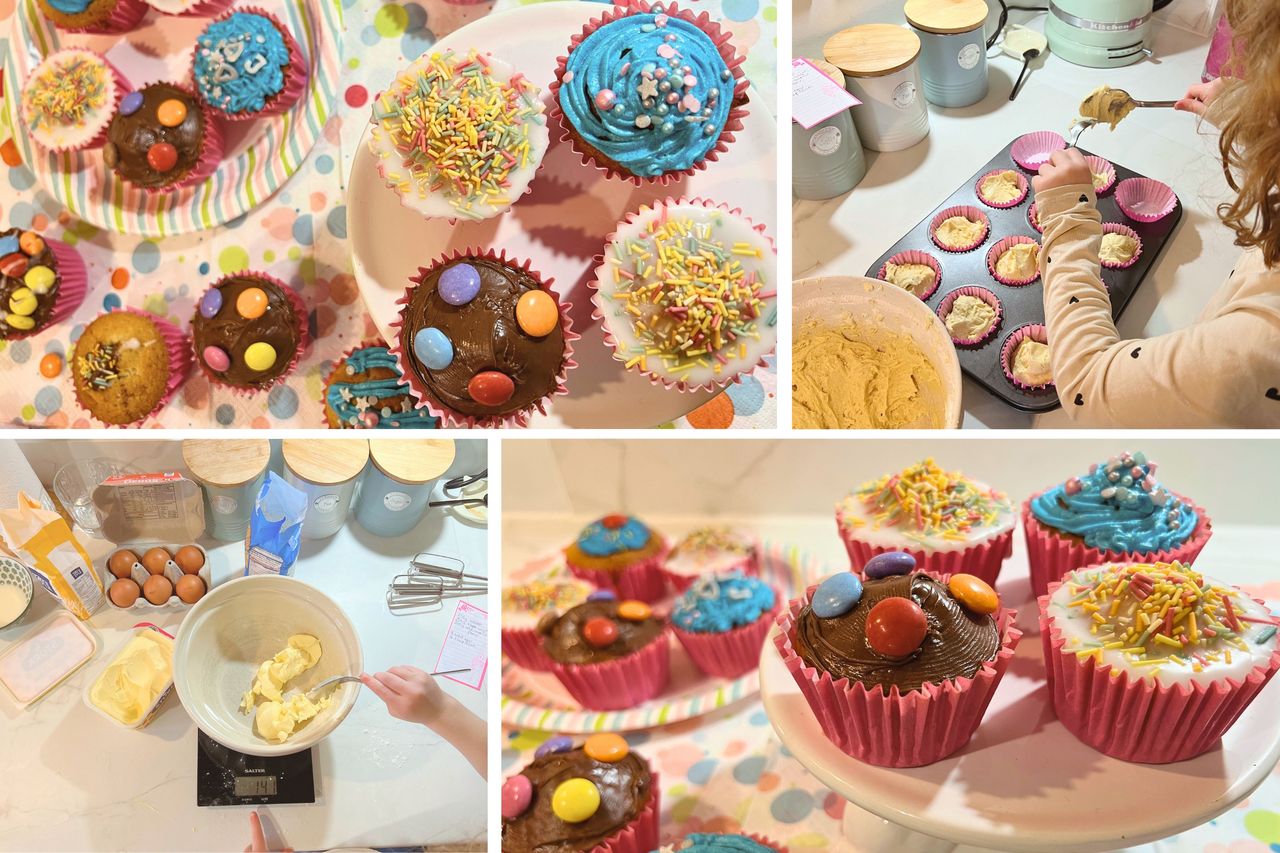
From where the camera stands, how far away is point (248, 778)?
6.02 feet

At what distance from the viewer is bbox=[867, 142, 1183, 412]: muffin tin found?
190 centimetres

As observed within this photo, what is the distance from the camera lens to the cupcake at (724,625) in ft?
7.25

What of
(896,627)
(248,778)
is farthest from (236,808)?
(896,627)

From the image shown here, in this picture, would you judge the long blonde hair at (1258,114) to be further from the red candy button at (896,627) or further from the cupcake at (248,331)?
the cupcake at (248,331)

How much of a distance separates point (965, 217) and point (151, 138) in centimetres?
192

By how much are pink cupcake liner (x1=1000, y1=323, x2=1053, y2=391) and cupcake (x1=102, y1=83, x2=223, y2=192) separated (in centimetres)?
190

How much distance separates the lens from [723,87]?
1.83m

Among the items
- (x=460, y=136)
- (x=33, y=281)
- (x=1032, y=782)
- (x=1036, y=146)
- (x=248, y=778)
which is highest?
(x=460, y=136)

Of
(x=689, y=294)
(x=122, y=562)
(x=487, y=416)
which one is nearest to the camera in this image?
(x=689, y=294)

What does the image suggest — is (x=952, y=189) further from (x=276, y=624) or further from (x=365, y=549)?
(x=276, y=624)

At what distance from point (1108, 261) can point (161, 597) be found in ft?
6.78

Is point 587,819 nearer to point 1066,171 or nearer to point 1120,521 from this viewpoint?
point 1120,521

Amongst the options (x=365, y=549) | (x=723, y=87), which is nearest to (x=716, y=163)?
(x=723, y=87)

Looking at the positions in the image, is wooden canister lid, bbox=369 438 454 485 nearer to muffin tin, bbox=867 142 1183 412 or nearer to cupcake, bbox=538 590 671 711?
cupcake, bbox=538 590 671 711
